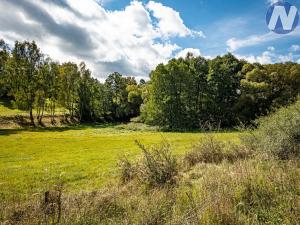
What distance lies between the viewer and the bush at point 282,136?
1256cm

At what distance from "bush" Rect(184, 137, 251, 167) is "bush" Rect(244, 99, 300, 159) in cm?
104

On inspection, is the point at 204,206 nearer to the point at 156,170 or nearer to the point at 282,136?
the point at 156,170

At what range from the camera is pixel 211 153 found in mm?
13547

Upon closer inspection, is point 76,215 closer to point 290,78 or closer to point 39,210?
point 39,210

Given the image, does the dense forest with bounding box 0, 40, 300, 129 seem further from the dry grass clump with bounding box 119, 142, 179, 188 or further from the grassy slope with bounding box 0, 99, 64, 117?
the dry grass clump with bounding box 119, 142, 179, 188

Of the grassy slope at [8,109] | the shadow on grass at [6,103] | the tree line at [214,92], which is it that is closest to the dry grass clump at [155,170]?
the tree line at [214,92]

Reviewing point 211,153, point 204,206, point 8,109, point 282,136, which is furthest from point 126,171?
point 8,109

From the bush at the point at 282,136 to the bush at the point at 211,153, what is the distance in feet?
3.43

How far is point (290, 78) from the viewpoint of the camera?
56.4 meters

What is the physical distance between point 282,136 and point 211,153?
3349 millimetres

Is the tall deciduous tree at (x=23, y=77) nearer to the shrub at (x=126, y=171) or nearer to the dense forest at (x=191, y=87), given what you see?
the dense forest at (x=191, y=87)

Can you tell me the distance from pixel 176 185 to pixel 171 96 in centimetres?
4798

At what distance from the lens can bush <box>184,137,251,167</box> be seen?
13.4m

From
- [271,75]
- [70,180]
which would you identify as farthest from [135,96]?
[70,180]
